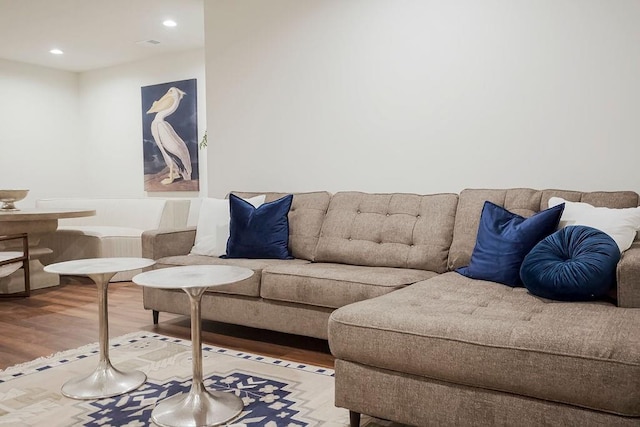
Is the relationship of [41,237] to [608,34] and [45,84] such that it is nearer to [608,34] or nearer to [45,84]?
[45,84]

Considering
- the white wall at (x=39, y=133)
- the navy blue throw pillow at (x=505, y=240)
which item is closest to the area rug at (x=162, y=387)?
the navy blue throw pillow at (x=505, y=240)

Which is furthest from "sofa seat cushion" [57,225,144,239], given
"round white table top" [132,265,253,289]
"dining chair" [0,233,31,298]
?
"round white table top" [132,265,253,289]

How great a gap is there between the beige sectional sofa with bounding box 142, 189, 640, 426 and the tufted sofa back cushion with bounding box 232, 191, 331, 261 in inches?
10.6

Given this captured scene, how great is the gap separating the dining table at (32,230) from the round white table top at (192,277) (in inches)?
106

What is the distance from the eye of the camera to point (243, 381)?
252cm

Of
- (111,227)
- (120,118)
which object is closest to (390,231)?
(111,227)

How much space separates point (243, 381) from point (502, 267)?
1.30 metres

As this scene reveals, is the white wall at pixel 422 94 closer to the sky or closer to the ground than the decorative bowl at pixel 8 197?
closer to the sky

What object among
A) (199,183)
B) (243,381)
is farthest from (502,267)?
(199,183)

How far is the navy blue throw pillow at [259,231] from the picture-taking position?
338 centimetres

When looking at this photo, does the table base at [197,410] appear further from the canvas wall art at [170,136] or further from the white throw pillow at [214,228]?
the canvas wall art at [170,136]

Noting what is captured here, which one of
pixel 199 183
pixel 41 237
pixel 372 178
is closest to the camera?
pixel 372 178

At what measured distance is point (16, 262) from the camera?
4445 millimetres

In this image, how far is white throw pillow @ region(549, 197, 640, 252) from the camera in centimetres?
232
